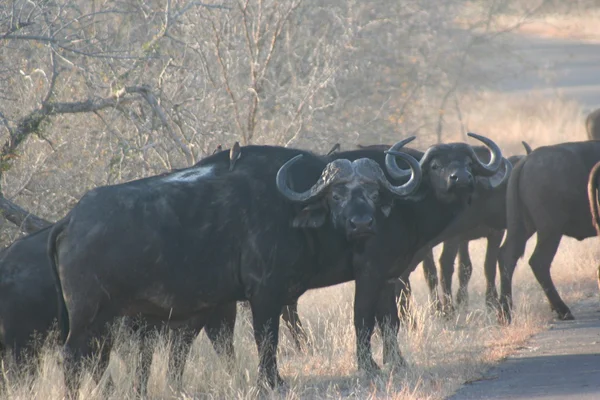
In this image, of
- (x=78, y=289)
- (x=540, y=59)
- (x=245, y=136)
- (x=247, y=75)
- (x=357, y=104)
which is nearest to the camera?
(x=78, y=289)

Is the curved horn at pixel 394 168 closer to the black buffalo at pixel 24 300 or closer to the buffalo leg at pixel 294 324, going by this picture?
the buffalo leg at pixel 294 324

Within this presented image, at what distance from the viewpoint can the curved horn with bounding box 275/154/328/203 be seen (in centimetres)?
856

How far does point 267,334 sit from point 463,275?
571cm

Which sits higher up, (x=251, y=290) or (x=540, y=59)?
(x=540, y=59)

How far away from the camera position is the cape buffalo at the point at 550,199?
12211 mm

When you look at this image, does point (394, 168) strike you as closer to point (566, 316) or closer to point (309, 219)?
point (309, 219)

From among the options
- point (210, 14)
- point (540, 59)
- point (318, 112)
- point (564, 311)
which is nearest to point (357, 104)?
point (318, 112)

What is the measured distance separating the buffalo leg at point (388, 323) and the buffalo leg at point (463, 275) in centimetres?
348

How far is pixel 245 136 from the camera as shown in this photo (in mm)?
13945

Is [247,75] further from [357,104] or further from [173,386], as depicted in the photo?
[173,386]

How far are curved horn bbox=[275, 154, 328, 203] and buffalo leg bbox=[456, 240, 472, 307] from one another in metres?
5.01

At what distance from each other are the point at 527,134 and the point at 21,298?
29722 mm

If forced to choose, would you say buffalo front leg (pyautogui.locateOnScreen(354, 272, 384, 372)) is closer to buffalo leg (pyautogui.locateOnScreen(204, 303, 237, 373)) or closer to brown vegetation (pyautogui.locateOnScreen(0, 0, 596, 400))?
brown vegetation (pyautogui.locateOnScreen(0, 0, 596, 400))

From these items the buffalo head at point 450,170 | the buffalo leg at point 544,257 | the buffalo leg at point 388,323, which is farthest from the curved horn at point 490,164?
the buffalo leg at point 544,257
